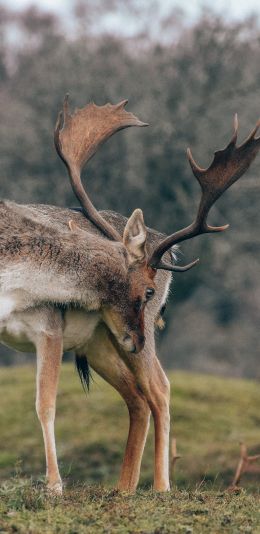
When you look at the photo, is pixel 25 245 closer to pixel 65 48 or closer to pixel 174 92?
pixel 174 92

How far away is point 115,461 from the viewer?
1761cm

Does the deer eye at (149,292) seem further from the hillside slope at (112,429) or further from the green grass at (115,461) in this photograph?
the hillside slope at (112,429)

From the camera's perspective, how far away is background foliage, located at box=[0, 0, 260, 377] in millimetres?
31781

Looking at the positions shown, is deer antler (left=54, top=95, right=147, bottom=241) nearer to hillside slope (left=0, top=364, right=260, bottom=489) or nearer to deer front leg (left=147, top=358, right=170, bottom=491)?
deer front leg (left=147, top=358, right=170, bottom=491)

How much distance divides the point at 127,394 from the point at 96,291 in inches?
50.7

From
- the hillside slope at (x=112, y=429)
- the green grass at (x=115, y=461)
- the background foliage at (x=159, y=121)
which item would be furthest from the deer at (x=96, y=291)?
the background foliage at (x=159, y=121)

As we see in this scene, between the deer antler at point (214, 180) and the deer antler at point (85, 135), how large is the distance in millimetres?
771

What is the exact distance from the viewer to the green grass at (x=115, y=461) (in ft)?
24.9

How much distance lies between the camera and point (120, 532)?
7.23m

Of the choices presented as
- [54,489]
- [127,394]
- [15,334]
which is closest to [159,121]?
[127,394]

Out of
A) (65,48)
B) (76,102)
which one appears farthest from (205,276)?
(65,48)

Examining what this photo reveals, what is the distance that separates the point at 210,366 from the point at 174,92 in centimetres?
1557

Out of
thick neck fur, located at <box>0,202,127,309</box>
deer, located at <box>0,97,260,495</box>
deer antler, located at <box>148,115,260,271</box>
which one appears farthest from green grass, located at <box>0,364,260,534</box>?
deer antler, located at <box>148,115,260,271</box>

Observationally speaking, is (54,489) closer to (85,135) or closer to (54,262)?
(54,262)
